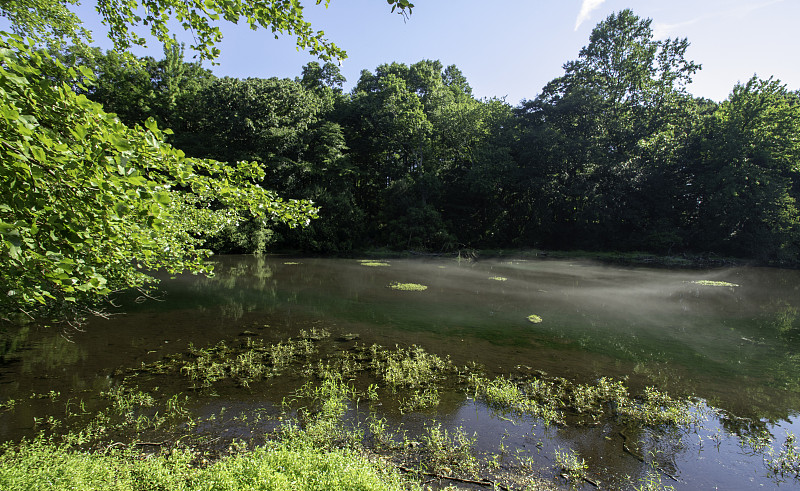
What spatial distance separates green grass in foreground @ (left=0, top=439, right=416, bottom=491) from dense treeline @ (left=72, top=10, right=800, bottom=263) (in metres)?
32.2

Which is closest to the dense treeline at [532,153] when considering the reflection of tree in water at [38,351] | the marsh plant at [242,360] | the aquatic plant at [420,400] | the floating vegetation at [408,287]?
the floating vegetation at [408,287]

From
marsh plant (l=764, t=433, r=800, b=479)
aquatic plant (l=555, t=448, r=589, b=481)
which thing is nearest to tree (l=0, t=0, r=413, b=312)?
aquatic plant (l=555, t=448, r=589, b=481)

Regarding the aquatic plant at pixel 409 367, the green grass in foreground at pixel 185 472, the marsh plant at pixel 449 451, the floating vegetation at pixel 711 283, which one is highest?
the green grass in foreground at pixel 185 472

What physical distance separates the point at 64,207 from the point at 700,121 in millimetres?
50205

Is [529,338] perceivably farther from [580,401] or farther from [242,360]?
[242,360]

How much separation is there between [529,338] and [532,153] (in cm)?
3343

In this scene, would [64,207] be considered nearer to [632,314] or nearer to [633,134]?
[632,314]

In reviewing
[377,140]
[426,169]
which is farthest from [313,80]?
[426,169]

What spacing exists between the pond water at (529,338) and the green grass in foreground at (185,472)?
203 cm

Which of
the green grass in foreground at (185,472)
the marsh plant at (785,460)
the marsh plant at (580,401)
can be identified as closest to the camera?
the green grass in foreground at (185,472)

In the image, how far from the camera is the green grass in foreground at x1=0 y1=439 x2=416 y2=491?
4.05 m

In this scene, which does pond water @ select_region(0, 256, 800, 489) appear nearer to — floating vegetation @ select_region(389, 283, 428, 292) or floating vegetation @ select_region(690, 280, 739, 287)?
floating vegetation @ select_region(690, 280, 739, 287)

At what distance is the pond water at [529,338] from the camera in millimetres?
6445

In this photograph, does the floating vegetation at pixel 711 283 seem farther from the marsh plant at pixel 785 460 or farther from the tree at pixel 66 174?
the tree at pixel 66 174
